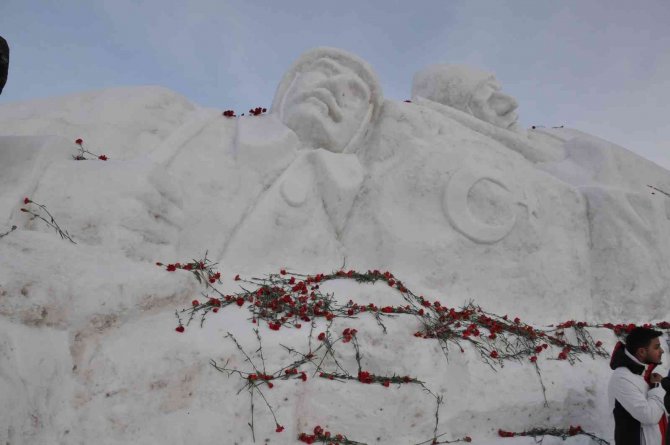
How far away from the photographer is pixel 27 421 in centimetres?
242

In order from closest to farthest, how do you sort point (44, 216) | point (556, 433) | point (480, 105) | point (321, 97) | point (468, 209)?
point (44, 216) < point (556, 433) < point (468, 209) < point (321, 97) < point (480, 105)

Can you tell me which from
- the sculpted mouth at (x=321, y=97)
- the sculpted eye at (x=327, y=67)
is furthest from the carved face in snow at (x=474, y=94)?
the sculpted mouth at (x=321, y=97)

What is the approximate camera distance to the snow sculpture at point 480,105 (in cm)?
629

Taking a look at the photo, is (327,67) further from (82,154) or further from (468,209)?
(82,154)

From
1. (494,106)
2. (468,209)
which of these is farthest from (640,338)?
(494,106)

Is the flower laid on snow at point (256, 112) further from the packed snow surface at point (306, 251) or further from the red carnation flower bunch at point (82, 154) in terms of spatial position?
the red carnation flower bunch at point (82, 154)

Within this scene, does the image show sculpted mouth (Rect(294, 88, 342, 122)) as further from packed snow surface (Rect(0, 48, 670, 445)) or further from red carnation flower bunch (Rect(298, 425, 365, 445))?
red carnation flower bunch (Rect(298, 425, 365, 445))

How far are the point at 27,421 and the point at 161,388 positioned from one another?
24.3 inches

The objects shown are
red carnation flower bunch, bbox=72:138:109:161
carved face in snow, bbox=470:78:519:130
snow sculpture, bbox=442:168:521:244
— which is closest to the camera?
red carnation flower bunch, bbox=72:138:109:161

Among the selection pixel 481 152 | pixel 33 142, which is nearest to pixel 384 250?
pixel 481 152

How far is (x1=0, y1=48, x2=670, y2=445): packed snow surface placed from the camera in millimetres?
2775

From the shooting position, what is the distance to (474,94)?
6.57 meters

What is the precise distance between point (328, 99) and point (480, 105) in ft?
7.33

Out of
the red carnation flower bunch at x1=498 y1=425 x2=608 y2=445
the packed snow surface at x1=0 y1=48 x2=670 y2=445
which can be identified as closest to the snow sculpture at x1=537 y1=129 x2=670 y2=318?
the packed snow surface at x1=0 y1=48 x2=670 y2=445
